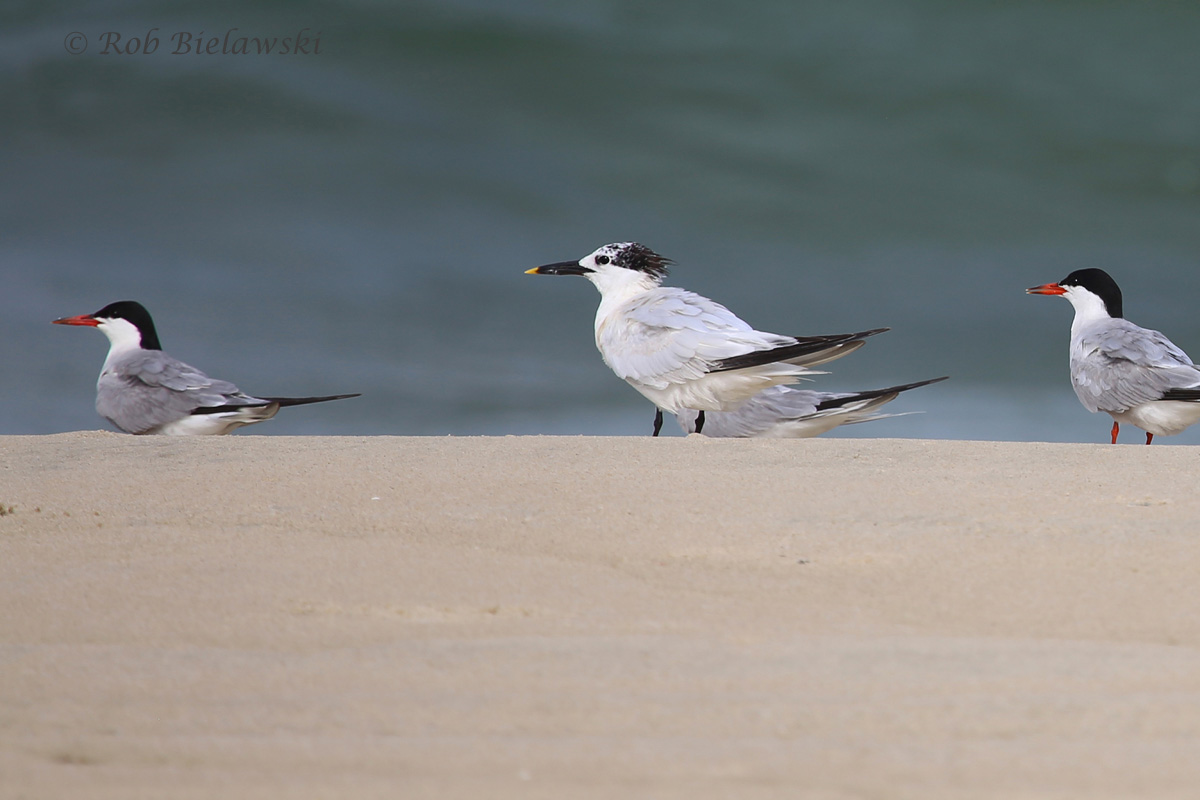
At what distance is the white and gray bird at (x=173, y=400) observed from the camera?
619 cm

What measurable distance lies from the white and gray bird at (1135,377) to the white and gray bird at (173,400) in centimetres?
415

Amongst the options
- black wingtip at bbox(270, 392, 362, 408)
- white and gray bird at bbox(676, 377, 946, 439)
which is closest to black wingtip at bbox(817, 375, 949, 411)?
white and gray bird at bbox(676, 377, 946, 439)

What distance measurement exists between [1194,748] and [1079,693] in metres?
0.20

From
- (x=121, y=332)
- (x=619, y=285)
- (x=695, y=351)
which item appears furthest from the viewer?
(x=121, y=332)

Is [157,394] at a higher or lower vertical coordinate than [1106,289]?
lower

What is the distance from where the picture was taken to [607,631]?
1692 mm

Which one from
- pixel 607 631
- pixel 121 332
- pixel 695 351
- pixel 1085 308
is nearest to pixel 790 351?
pixel 695 351

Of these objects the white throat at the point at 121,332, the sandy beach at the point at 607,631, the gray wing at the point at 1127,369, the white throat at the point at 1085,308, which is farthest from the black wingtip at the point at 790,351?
the white throat at the point at 121,332

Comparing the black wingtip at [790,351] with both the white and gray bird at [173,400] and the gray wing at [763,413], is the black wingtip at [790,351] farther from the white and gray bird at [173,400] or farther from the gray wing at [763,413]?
the white and gray bird at [173,400]

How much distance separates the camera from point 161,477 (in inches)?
131

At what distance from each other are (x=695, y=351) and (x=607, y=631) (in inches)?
122

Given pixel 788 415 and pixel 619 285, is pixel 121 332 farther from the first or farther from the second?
pixel 788 415

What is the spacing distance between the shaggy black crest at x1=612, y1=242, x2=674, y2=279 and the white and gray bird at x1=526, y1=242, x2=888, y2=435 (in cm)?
23

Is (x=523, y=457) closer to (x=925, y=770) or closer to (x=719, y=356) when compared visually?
(x=719, y=356)
